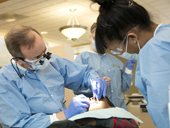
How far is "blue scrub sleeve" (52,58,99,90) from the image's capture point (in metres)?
1.72

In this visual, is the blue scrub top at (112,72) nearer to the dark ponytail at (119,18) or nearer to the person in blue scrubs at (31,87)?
the person in blue scrubs at (31,87)

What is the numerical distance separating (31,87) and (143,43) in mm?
852

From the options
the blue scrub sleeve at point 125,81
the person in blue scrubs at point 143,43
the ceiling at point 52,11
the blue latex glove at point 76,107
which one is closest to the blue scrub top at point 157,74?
the person in blue scrubs at point 143,43

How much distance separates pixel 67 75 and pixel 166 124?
39.9 inches

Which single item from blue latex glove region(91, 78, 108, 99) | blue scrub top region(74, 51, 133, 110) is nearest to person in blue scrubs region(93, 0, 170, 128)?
blue latex glove region(91, 78, 108, 99)

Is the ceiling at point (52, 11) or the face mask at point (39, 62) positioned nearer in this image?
the face mask at point (39, 62)

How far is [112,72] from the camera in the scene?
2.06 meters

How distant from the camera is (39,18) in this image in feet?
20.1

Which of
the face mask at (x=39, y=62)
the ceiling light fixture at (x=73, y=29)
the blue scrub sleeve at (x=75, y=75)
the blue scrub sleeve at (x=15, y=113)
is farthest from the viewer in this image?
the ceiling light fixture at (x=73, y=29)

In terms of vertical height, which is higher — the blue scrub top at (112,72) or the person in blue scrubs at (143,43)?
the person in blue scrubs at (143,43)

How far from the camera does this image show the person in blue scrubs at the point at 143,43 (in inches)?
34.7

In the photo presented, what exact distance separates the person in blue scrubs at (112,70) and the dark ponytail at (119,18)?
0.91 m

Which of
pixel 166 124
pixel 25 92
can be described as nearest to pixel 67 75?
pixel 25 92

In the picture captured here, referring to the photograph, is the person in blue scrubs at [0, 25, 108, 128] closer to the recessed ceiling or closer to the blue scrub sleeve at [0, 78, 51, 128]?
the blue scrub sleeve at [0, 78, 51, 128]
